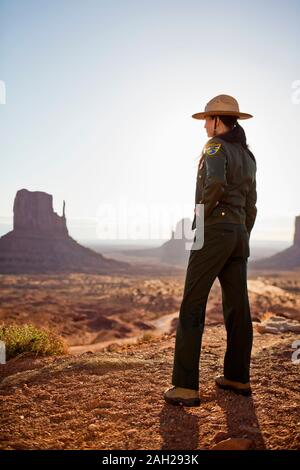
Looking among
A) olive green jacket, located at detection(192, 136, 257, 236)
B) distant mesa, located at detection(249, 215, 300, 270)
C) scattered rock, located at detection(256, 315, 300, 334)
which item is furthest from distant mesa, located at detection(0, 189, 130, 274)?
olive green jacket, located at detection(192, 136, 257, 236)

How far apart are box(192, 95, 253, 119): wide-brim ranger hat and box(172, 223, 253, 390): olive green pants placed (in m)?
0.89

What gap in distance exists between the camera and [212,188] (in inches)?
117

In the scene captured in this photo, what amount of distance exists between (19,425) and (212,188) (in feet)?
6.92

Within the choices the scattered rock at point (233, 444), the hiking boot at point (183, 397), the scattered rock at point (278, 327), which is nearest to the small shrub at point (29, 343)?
the hiking boot at point (183, 397)

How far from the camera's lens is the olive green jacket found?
9.77ft

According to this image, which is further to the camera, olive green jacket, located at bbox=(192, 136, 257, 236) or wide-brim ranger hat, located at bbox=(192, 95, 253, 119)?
wide-brim ranger hat, located at bbox=(192, 95, 253, 119)

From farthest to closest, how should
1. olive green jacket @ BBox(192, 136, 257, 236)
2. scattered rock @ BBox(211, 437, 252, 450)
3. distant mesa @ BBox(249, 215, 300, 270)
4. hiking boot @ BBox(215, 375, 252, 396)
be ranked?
distant mesa @ BBox(249, 215, 300, 270) → hiking boot @ BBox(215, 375, 252, 396) → olive green jacket @ BBox(192, 136, 257, 236) → scattered rock @ BBox(211, 437, 252, 450)


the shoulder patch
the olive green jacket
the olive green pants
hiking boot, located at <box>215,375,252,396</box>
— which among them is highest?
the shoulder patch

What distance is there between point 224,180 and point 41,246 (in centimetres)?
8194

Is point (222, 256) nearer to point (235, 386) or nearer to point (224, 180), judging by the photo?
point (224, 180)

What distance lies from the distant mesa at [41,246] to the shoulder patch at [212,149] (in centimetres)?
6822

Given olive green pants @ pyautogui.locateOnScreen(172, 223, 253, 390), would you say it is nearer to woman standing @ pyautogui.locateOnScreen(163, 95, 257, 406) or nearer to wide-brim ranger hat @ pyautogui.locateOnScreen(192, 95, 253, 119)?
woman standing @ pyautogui.locateOnScreen(163, 95, 257, 406)
